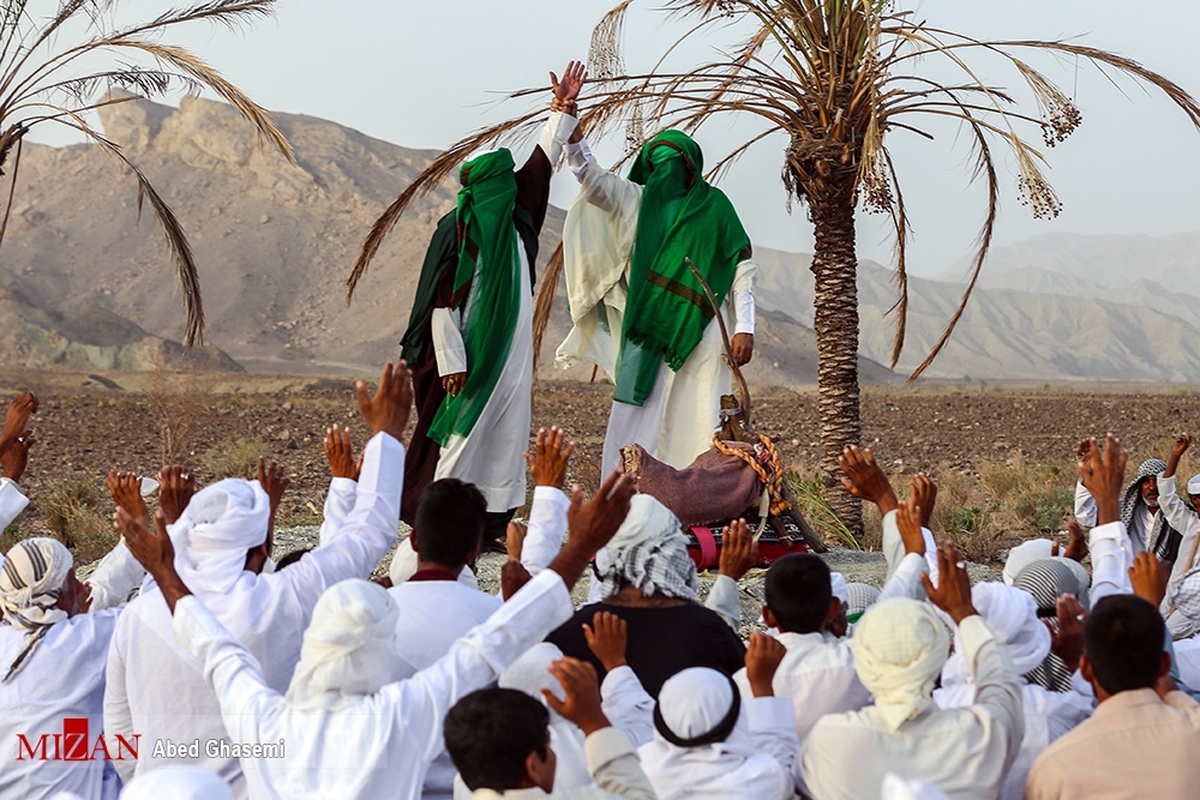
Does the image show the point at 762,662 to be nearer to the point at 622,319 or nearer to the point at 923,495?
the point at 923,495

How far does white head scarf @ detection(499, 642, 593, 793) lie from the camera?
3.12 m

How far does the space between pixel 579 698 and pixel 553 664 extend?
0.09 metres

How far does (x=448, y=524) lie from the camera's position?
3703 mm

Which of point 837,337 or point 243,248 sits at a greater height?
point 243,248

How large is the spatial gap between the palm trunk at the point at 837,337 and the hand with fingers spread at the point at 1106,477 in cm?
497

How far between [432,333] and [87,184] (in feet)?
221

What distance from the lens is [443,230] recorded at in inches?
279

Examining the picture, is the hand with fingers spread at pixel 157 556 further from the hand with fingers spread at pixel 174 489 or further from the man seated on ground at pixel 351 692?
the hand with fingers spread at pixel 174 489

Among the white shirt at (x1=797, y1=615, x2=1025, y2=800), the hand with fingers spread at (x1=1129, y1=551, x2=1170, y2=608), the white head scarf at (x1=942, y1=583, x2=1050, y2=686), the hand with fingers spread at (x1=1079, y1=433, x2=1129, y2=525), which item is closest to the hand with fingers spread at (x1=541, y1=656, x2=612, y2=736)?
the white shirt at (x1=797, y1=615, x2=1025, y2=800)

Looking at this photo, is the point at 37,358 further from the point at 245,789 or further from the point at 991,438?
the point at 245,789

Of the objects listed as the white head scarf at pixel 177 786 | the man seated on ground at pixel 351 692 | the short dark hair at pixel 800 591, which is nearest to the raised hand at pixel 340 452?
the man seated on ground at pixel 351 692

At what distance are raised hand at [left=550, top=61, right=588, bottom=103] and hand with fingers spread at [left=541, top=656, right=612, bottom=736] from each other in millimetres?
4589

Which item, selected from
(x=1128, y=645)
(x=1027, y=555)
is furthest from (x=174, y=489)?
(x=1027, y=555)

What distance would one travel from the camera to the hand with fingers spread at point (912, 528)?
4.15m
